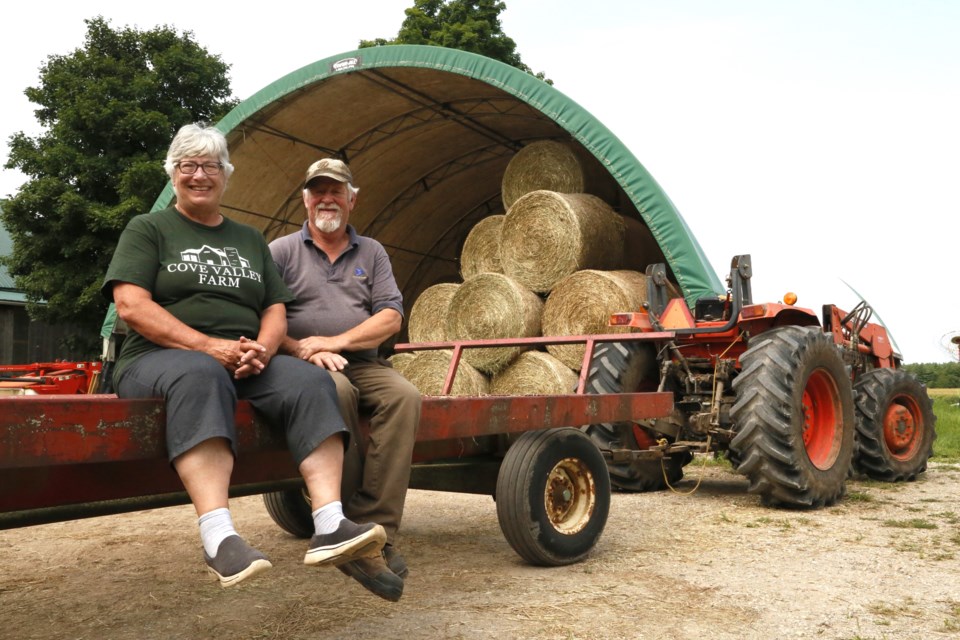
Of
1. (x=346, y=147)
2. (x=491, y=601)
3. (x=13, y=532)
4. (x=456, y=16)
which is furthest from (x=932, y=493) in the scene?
(x=456, y=16)

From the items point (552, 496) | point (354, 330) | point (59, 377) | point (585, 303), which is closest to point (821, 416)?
point (585, 303)

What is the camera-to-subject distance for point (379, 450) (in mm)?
3029

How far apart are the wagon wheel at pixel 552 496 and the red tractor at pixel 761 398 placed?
4.04 ft

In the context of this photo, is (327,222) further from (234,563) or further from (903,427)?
(903,427)

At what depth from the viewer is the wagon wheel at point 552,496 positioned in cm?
397

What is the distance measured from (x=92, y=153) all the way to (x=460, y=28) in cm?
1136

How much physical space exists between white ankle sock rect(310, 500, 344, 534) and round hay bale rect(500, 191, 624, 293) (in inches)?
263

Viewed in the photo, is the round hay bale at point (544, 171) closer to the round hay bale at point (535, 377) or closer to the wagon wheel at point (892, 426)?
the round hay bale at point (535, 377)

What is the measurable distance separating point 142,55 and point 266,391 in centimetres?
2397

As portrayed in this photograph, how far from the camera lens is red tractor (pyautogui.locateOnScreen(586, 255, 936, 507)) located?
19.0 feet

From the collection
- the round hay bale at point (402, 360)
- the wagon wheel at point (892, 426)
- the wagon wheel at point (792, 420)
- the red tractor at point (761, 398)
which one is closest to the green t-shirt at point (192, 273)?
the red tractor at point (761, 398)

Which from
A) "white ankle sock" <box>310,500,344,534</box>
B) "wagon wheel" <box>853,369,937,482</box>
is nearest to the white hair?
"white ankle sock" <box>310,500,344,534</box>

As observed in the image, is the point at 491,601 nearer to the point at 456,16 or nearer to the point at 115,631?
the point at 115,631

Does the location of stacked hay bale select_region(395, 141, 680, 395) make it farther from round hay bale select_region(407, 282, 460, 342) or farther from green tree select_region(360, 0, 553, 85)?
green tree select_region(360, 0, 553, 85)
